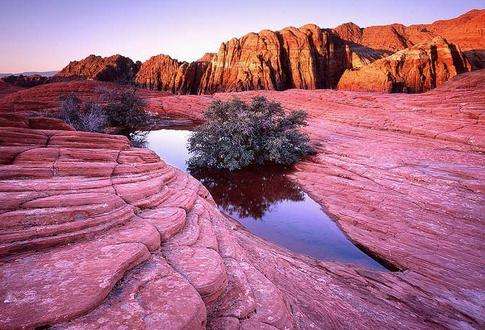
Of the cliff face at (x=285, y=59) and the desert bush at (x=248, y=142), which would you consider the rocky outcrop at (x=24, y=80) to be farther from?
the desert bush at (x=248, y=142)

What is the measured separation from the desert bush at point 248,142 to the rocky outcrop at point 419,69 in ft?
62.9

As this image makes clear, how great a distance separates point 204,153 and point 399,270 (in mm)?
12161

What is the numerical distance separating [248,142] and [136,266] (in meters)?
14.3

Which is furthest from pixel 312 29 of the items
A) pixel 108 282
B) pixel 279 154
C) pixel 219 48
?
pixel 108 282

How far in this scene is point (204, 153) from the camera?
1828 cm

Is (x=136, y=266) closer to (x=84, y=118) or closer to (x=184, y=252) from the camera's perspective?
(x=184, y=252)

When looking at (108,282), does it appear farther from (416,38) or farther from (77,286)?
(416,38)

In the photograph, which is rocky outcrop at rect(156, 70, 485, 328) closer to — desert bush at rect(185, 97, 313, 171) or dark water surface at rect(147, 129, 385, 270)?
dark water surface at rect(147, 129, 385, 270)

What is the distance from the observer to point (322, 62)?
168 feet

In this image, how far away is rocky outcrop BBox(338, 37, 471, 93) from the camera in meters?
33.3

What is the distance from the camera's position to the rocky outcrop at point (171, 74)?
208 feet

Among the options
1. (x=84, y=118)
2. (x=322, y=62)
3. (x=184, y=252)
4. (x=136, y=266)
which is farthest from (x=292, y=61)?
(x=136, y=266)

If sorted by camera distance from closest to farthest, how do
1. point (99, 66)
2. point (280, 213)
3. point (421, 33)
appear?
point (280, 213)
point (421, 33)
point (99, 66)

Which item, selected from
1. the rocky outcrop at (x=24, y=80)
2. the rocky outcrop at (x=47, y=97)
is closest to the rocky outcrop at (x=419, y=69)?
the rocky outcrop at (x=47, y=97)
